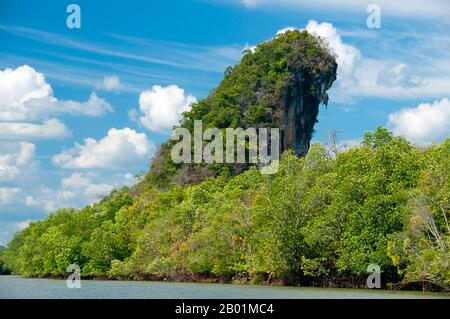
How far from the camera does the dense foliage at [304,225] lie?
33.3 m

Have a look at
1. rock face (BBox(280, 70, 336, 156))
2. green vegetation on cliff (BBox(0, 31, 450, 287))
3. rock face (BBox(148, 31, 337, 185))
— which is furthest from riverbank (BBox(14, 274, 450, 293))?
rock face (BBox(280, 70, 336, 156))

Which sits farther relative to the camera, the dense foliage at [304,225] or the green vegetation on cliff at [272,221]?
the green vegetation on cliff at [272,221]

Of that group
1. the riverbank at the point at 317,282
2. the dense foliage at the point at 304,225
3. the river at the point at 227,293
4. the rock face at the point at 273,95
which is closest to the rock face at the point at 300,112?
the rock face at the point at 273,95

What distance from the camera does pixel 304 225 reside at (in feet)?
129

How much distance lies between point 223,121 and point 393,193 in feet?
140

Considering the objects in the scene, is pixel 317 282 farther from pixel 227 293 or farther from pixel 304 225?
→ pixel 227 293

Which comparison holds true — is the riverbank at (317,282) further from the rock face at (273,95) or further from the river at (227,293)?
the rock face at (273,95)

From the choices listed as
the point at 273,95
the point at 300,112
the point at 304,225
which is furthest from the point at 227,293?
the point at 300,112

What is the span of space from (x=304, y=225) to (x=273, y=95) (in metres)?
41.0

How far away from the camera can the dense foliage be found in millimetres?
33281

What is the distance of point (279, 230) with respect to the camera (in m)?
39.3

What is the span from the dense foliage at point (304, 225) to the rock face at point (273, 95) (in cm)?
1776

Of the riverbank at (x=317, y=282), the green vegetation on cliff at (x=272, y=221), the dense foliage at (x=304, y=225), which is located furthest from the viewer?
the riverbank at (x=317, y=282)
